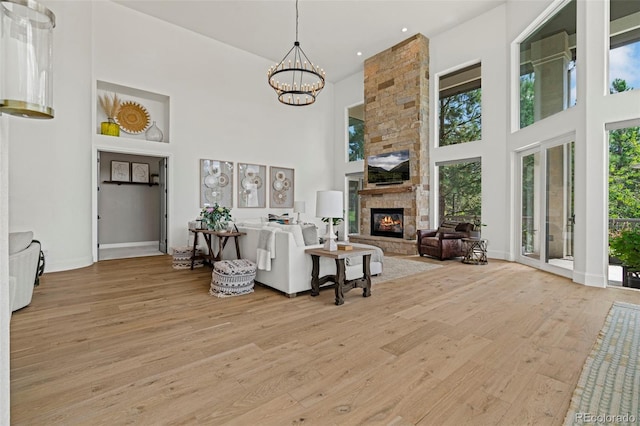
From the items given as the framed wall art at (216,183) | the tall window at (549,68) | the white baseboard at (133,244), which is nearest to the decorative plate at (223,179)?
the framed wall art at (216,183)

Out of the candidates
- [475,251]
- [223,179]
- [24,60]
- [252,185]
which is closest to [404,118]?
[475,251]

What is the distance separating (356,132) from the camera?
32.0 feet

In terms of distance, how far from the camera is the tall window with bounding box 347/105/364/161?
9562mm

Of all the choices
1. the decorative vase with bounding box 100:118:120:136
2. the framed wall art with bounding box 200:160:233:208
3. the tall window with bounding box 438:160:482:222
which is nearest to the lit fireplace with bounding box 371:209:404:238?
the tall window with bounding box 438:160:482:222

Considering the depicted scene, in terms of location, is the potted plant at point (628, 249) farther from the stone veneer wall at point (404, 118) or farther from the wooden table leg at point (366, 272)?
the stone veneer wall at point (404, 118)

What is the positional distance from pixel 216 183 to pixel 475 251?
19.3ft

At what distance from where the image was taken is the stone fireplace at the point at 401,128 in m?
7.36

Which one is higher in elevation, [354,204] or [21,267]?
[354,204]

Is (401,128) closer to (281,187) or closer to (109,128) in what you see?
(281,187)

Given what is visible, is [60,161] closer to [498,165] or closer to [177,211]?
[177,211]

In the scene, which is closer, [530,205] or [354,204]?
[530,205]

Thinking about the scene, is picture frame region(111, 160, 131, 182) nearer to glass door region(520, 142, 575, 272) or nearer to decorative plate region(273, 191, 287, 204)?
decorative plate region(273, 191, 287, 204)

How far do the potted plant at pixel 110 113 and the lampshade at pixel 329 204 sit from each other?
5076 millimetres

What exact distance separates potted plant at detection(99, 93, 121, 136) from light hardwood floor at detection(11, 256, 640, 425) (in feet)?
11.3
